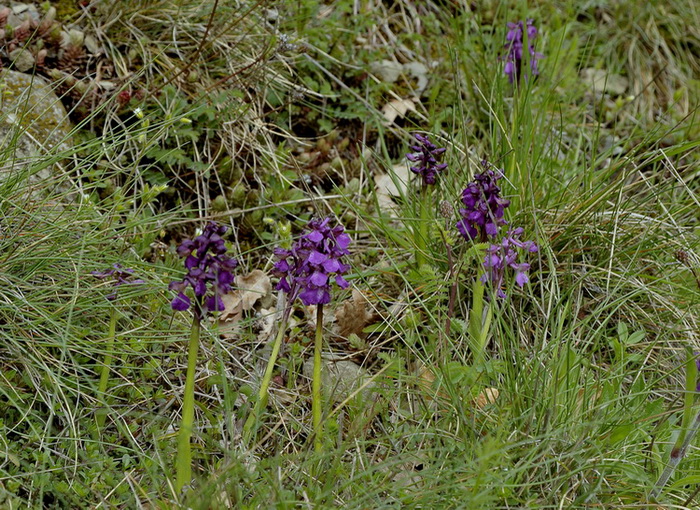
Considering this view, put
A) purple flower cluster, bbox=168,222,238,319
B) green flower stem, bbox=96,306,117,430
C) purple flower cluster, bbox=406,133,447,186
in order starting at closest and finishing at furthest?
purple flower cluster, bbox=168,222,238,319, green flower stem, bbox=96,306,117,430, purple flower cluster, bbox=406,133,447,186

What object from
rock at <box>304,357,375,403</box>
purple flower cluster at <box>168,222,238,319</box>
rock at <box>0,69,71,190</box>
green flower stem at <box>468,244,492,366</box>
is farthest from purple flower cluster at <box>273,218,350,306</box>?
rock at <box>0,69,71,190</box>

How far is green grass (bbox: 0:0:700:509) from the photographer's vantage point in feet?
7.00

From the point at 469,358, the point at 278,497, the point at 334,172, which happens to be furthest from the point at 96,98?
the point at 278,497

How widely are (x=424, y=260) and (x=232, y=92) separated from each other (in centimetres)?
131

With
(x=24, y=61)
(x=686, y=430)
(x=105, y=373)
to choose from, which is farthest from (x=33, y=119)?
(x=686, y=430)

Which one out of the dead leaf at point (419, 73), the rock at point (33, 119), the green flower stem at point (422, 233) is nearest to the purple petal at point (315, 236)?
the green flower stem at point (422, 233)

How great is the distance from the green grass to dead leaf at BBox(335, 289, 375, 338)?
20 millimetres

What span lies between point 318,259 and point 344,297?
34.7 inches

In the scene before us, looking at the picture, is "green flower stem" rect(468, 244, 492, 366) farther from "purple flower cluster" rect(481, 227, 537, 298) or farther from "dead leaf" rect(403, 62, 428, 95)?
"dead leaf" rect(403, 62, 428, 95)

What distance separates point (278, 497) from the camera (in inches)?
73.5

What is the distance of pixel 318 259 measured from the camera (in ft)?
7.02

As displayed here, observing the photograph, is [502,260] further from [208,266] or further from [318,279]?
[208,266]

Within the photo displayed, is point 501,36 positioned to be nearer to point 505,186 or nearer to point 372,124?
point 372,124

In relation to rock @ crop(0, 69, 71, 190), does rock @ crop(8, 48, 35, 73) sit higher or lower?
higher
